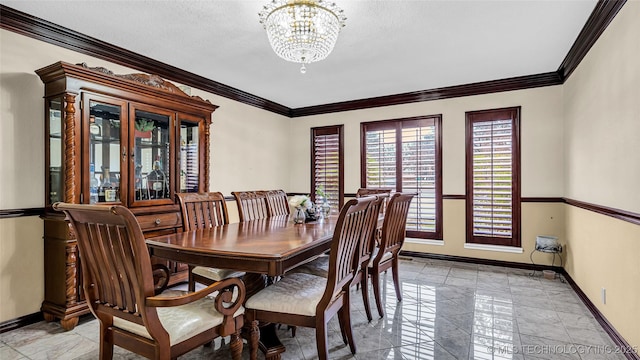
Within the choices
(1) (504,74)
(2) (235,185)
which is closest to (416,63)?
(1) (504,74)

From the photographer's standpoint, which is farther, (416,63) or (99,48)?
(416,63)

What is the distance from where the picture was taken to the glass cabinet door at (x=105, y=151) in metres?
2.67

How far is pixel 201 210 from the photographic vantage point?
2.74 meters

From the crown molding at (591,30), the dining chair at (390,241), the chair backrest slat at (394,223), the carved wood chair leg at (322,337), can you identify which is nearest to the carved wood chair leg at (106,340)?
the carved wood chair leg at (322,337)

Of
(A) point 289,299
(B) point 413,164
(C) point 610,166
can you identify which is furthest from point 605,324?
(B) point 413,164

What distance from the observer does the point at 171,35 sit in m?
2.87

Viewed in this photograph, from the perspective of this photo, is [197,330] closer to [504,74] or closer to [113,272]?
[113,272]

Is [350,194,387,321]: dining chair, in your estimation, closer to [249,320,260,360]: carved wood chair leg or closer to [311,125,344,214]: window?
[249,320,260,360]: carved wood chair leg

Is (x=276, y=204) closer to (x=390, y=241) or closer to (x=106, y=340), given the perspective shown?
(x=390, y=241)

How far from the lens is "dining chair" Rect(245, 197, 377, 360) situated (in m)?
1.74

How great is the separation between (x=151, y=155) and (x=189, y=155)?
438 mm

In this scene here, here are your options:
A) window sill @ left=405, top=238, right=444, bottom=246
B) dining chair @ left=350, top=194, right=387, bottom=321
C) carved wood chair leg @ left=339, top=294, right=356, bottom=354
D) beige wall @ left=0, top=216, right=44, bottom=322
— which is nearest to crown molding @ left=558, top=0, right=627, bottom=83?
dining chair @ left=350, top=194, right=387, bottom=321

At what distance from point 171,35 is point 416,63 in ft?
8.16

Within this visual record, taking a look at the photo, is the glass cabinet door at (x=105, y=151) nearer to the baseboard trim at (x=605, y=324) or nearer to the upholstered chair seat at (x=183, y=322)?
the upholstered chair seat at (x=183, y=322)
